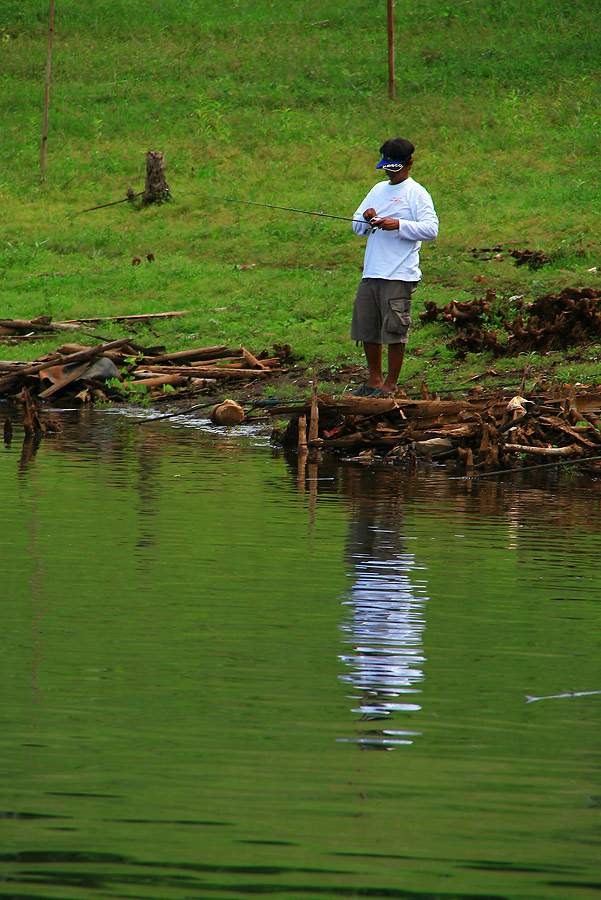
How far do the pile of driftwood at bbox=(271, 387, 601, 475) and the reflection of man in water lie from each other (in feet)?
7.67

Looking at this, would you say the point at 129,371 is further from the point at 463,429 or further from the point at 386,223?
the point at 463,429

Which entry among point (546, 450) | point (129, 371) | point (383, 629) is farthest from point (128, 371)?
point (383, 629)

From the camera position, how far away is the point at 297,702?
328cm

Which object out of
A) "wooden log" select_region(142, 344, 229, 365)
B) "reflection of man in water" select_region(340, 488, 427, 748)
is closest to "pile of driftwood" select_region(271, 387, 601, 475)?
"reflection of man in water" select_region(340, 488, 427, 748)

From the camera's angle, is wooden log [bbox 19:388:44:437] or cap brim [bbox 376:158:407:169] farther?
wooden log [bbox 19:388:44:437]

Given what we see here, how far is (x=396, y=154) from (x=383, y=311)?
1180 mm

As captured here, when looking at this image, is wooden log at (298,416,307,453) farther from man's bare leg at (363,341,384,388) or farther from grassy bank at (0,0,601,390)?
grassy bank at (0,0,601,390)

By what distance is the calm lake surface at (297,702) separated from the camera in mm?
2301

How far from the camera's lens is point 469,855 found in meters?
2.34

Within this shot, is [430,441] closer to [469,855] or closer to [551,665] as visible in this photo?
[551,665]

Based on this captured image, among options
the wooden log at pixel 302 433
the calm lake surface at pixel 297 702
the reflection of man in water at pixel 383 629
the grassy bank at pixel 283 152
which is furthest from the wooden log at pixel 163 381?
the reflection of man in water at pixel 383 629

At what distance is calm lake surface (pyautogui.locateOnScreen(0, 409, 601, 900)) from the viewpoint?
2.30 m

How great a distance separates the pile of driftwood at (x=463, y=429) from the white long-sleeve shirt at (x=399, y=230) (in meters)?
1.02

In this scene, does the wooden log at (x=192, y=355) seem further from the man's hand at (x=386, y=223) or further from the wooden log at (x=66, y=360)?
the man's hand at (x=386, y=223)
